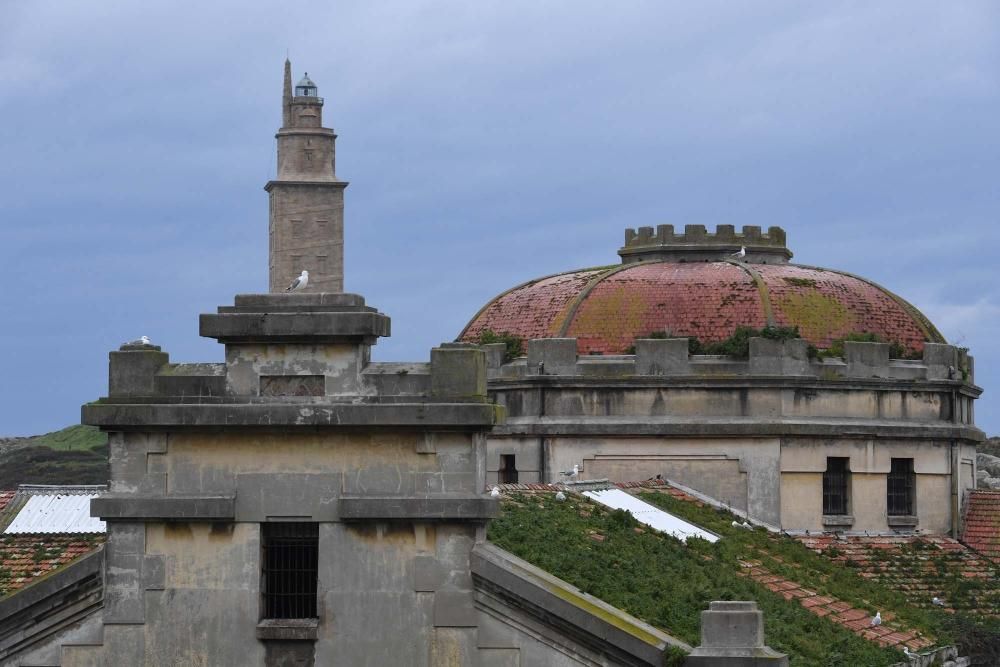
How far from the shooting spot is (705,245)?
158 ft

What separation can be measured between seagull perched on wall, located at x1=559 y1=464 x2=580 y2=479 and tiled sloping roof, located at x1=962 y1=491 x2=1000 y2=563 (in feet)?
32.2

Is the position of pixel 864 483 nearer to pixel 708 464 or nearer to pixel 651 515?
pixel 708 464

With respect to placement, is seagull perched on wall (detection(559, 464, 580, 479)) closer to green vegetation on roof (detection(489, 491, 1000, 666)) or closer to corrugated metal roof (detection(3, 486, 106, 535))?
green vegetation on roof (detection(489, 491, 1000, 666))

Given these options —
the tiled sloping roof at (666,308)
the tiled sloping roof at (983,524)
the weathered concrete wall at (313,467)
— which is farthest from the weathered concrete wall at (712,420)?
the weathered concrete wall at (313,467)

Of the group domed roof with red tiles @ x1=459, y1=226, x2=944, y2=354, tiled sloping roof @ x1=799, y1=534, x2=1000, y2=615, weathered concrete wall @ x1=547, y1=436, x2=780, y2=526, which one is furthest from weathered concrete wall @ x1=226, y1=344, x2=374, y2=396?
domed roof with red tiles @ x1=459, y1=226, x2=944, y2=354

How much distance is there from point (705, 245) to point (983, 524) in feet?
30.8

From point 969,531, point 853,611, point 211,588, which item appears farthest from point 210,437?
point 969,531

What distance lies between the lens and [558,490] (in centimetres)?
3578

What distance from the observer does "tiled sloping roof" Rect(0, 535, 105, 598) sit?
33.3m

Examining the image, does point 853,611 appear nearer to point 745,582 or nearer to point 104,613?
point 745,582

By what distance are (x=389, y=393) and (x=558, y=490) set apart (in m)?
13.7

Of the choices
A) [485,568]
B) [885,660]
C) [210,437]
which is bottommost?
[885,660]

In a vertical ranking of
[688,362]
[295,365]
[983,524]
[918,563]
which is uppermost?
[688,362]

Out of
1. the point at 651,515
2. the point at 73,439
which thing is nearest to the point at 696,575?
the point at 651,515
